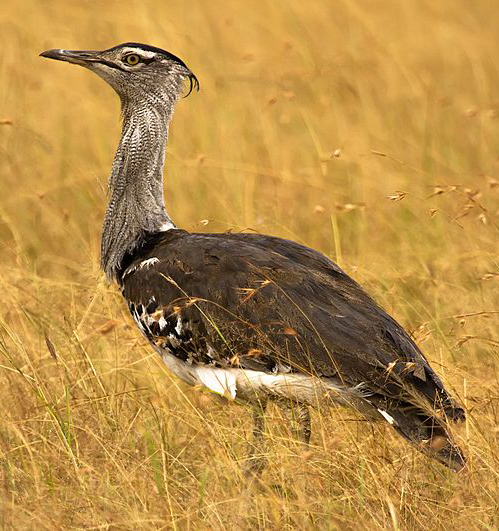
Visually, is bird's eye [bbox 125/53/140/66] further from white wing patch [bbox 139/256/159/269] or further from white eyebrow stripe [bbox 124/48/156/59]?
white wing patch [bbox 139/256/159/269]

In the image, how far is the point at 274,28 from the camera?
8.51m

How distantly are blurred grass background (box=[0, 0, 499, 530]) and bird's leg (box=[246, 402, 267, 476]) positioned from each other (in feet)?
0.19

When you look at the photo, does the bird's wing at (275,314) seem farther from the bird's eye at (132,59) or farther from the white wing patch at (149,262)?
the bird's eye at (132,59)

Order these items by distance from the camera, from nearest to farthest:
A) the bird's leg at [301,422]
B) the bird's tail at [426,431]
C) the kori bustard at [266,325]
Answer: the bird's tail at [426,431] → the kori bustard at [266,325] → the bird's leg at [301,422]

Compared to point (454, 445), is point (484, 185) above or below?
below

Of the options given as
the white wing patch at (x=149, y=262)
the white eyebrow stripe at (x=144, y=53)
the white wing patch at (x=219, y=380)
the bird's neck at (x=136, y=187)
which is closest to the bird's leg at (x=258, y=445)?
the white wing patch at (x=219, y=380)

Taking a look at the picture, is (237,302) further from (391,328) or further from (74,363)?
(74,363)

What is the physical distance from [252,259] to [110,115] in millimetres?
3661

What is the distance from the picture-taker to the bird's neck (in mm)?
4668

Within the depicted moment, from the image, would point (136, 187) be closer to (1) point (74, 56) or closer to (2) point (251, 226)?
(1) point (74, 56)

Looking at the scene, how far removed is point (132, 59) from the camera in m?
4.90

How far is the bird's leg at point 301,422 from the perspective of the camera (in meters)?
4.02

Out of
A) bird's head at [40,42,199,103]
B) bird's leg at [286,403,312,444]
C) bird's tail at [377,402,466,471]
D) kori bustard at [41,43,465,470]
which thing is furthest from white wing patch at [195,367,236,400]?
bird's head at [40,42,199,103]

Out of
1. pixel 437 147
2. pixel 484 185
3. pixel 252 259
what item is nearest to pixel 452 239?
pixel 484 185
